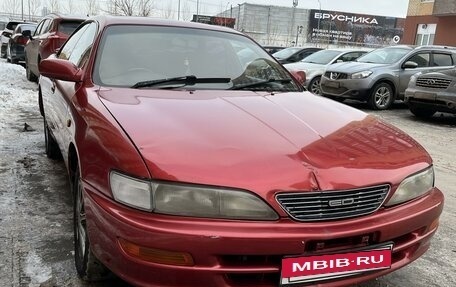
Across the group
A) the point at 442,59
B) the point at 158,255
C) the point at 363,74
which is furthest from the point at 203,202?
the point at 442,59

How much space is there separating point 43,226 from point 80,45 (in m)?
1.56

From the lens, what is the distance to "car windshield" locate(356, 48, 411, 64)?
11.1m

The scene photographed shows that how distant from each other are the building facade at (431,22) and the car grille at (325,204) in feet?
86.1

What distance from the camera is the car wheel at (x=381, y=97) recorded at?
10461mm

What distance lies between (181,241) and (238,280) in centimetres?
32

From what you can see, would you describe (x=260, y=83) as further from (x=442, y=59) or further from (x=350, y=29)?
(x=350, y=29)

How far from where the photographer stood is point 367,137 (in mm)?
2637

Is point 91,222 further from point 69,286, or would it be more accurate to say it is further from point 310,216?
point 310,216

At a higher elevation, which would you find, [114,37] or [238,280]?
[114,37]

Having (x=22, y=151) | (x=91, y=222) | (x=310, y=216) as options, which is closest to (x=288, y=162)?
(x=310, y=216)

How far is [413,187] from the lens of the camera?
2.47m

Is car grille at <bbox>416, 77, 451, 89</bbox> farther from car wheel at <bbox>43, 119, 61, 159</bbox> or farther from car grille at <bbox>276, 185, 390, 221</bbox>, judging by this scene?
car grille at <bbox>276, 185, 390, 221</bbox>

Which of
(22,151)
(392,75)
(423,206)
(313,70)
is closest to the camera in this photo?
(423,206)

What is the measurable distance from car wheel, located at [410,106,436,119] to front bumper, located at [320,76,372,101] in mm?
1004
